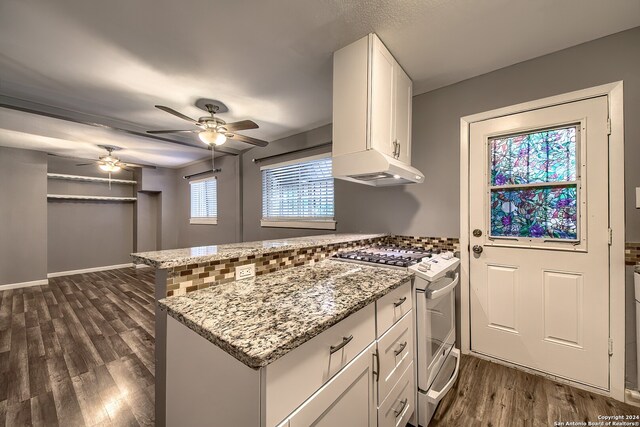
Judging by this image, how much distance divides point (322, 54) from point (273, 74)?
20.2 inches

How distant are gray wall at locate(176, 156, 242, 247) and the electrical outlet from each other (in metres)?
3.19

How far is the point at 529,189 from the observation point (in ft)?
6.31

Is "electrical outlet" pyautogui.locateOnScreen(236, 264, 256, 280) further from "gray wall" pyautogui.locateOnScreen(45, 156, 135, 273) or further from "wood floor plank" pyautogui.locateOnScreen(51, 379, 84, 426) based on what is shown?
"gray wall" pyautogui.locateOnScreen(45, 156, 135, 273)

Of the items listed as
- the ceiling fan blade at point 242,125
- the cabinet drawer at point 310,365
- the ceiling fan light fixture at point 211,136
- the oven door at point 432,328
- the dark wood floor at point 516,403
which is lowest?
the dark wood floor at point 516,403

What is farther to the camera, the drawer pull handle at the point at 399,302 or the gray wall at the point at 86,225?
the gray wall at the point at 86,225

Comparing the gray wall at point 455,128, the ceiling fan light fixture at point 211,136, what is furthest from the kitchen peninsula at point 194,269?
the ceiling fan light fixture at point 211,136

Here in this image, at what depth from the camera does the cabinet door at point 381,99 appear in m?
1.63

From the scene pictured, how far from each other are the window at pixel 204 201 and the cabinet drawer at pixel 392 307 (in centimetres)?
432

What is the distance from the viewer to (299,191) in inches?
140

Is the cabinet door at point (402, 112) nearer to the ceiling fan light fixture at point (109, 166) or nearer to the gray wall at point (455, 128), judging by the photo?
the gray wall at point (455, 128)

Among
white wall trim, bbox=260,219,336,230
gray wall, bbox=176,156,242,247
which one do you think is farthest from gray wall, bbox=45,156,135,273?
white wall trim, bbox=260,219,336,230

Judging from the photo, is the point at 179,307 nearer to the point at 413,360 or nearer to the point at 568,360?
the point at 413,360

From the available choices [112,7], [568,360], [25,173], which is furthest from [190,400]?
[25,173]

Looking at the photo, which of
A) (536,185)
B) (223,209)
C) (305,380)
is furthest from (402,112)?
(223,209)
